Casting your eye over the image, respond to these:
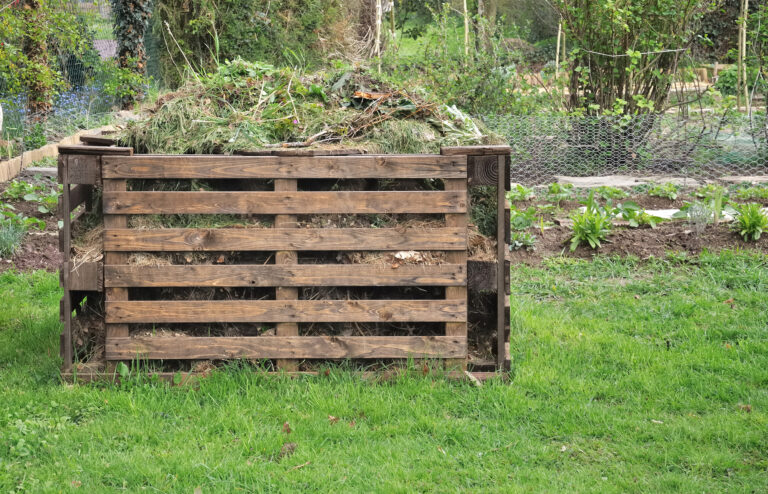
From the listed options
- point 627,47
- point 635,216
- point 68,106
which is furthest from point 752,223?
point 68,106

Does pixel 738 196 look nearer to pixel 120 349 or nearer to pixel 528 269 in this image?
pixel 528 269

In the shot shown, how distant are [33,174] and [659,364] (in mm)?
8297

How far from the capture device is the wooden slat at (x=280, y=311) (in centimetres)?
414

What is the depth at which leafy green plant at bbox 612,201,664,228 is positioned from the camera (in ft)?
23.9

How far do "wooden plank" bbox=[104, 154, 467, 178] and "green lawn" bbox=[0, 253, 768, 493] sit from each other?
1110 millimetres

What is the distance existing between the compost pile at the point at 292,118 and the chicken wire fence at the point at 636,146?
5.36 meters

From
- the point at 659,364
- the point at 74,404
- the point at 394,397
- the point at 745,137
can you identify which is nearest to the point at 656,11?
the point at 745,137

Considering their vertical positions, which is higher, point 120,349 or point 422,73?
point 422,73

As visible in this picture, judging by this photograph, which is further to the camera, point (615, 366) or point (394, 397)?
point (615, 366)

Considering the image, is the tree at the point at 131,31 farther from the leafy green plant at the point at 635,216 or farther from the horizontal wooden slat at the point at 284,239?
the horizontal wooden slat at the point at 284,239

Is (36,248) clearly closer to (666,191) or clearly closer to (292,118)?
(292,118)

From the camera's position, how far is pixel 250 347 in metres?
4.16

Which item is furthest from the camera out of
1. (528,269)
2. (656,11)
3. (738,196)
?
(656,11)

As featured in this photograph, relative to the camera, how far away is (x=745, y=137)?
1055 cm
